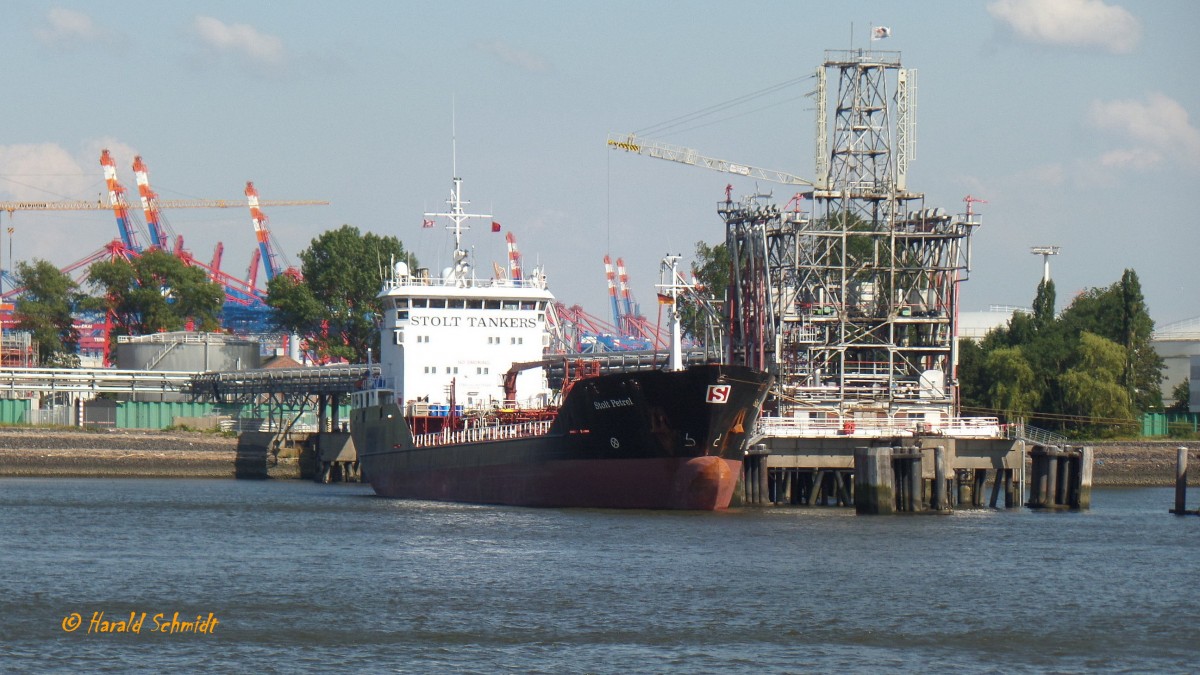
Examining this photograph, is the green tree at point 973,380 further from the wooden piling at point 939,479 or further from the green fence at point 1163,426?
the wooden piling at point 939,479

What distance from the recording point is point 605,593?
31078 millimetres

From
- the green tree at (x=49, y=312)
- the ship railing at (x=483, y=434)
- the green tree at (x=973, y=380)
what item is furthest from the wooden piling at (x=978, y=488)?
the green tree at (x=49, y=312)

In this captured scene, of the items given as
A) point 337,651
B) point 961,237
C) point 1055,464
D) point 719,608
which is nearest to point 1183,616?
point 719,608

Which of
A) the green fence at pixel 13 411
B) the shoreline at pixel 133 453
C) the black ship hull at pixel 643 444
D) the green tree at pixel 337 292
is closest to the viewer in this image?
the black ship hull at pixel 643 444

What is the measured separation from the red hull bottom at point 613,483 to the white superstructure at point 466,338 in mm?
7526

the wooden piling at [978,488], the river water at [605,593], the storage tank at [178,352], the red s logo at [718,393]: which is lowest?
the river water at [605,593]

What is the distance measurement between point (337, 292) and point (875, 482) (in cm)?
7915

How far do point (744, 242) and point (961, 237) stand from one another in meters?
8.75

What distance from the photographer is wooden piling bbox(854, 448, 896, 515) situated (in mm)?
47281

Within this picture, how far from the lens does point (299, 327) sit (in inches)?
4857

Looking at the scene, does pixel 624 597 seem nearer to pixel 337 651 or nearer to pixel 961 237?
pixel 337 651

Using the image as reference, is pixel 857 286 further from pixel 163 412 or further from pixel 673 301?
pixel 163 412

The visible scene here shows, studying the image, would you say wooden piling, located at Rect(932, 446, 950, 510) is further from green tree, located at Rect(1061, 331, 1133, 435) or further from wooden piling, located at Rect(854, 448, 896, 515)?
green tree, located at Rect(1061, 331, 1133, 435)

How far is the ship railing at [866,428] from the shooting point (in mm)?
50891
